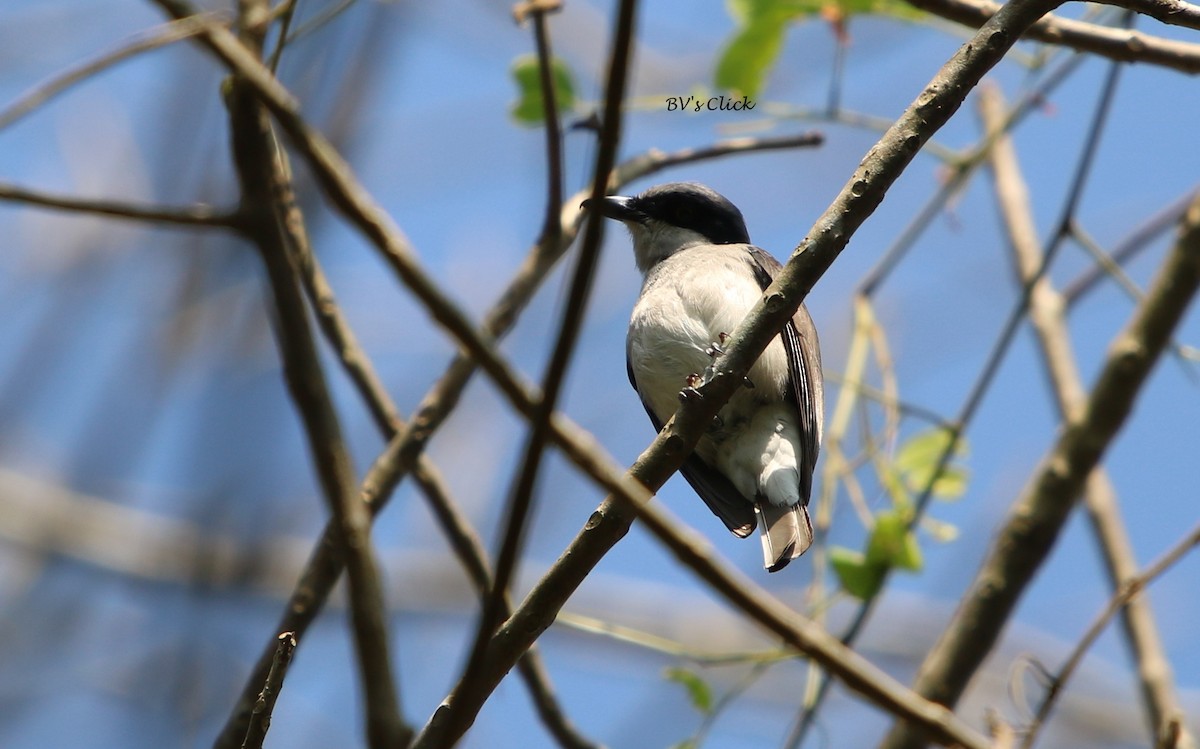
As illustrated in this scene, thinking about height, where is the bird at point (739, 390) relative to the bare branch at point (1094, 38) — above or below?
below

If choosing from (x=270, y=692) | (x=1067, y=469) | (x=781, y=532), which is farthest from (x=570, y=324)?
(x=1067, y=469)

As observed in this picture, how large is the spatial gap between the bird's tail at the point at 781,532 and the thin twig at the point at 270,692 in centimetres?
184

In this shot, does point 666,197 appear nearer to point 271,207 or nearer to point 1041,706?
point 271,207

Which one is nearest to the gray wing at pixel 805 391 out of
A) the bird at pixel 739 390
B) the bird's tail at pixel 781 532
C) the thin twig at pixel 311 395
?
the bird at pixel 739 390

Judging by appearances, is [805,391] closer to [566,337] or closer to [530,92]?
[530,92]

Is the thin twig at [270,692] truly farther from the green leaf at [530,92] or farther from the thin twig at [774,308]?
the green leaf at [530,92]

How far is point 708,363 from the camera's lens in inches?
167

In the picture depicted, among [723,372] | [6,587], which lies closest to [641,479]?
[723,372]

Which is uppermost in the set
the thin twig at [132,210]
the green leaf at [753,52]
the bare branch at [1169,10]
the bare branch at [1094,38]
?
the green leaf at [753,52]

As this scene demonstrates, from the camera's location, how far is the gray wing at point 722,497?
13.9ft

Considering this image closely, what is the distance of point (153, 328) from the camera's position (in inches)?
186

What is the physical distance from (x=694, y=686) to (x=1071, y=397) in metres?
2.49

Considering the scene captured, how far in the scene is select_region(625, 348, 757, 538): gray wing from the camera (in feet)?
13.9

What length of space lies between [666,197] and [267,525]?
2448 millimetres
